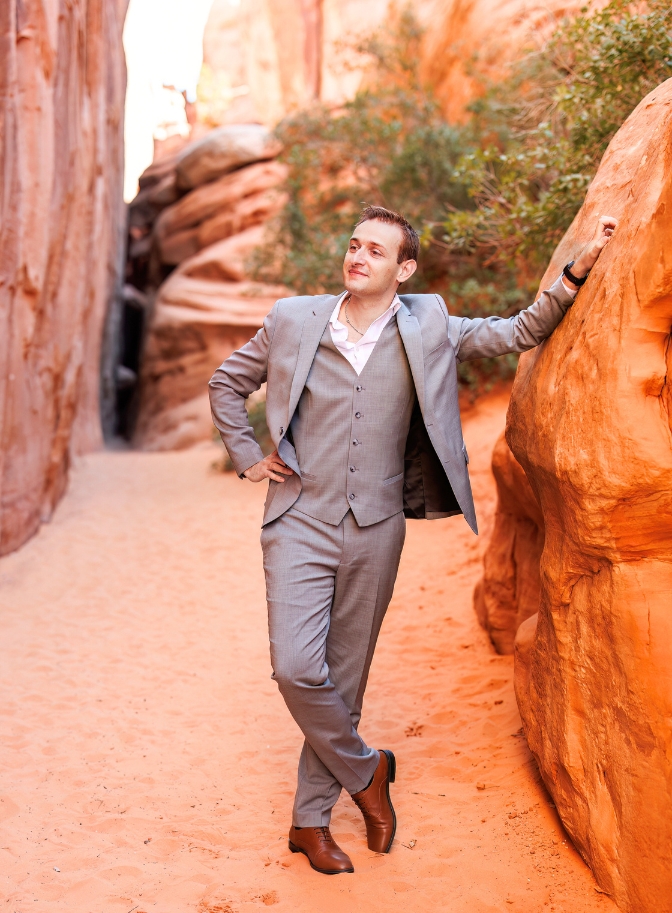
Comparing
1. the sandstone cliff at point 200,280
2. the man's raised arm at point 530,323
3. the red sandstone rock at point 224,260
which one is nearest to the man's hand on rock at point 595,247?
the man's raised arm at point 530,323

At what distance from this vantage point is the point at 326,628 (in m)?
3.10

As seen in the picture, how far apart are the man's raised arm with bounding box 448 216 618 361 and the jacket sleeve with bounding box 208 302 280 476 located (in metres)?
0.76

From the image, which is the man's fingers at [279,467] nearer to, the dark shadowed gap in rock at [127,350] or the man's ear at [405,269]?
the man's ear at [405,269]

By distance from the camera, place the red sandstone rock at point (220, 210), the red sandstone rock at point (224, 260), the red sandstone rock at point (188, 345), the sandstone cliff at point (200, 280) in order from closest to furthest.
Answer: the red sandstone rock at point (188, 345)
the sandstone cliff at point (200, 280)
the red sandstone rock at point (224, 260)
the red sandstone rock at point (220, 210)

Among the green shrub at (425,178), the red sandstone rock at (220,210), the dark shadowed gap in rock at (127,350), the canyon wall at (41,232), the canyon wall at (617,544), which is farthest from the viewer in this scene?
the dark shadowed gap in rock at (127,350)

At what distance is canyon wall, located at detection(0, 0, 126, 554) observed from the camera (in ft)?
23.9

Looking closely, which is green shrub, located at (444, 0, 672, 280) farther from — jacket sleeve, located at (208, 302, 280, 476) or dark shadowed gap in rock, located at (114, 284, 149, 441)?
dark shadowed gap in rock, located at (114, 284, 149, 441)

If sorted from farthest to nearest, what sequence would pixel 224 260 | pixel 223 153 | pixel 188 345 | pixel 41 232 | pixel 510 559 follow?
pixel 223 153, pixel 224 260, pixel 188 345, pixel 41 232, pixel 510 559

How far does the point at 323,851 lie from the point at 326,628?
87 centimetres

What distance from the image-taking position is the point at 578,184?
539 cm

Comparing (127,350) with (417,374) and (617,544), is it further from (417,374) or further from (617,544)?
(617,544)

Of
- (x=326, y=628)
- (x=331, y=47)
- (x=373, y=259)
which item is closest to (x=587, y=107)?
(x=373, y=259)

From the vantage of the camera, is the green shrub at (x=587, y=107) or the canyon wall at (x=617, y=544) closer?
the canyon wall at (x=617, y=544)

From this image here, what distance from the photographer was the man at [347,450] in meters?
3.06
